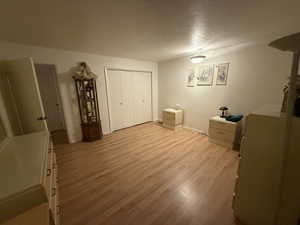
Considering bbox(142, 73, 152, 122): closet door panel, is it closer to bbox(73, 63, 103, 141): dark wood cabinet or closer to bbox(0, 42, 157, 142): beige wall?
bbox(0, 42, 157, 142): beige wall

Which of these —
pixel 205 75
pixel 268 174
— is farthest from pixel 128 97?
pixel 268 174

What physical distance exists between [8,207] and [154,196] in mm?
1429

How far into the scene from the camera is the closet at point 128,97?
3.89 metres

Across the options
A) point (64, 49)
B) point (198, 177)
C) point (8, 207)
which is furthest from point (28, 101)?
point (198, 177)

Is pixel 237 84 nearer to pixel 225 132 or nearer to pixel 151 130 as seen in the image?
pixel 225 132

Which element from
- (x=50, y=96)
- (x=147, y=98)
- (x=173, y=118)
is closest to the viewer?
(x=173, y=118)

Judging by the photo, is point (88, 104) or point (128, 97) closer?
point (88, 104)

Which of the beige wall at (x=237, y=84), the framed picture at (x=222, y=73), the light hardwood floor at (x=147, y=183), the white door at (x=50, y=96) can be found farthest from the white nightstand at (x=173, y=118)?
the white door at (x=50, y=96)

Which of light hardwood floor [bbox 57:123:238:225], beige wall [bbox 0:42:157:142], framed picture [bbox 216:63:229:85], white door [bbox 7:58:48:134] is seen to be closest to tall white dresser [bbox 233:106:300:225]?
light hardwood floor [bbox 57:123:238:225]

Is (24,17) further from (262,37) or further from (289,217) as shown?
(262,37)

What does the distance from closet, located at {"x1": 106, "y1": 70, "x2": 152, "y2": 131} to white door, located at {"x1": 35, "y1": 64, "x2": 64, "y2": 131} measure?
1.72 meters

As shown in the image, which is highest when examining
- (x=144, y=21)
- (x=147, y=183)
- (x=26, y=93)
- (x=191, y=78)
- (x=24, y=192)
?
(x=144, y=21)

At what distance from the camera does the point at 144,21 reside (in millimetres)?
1637

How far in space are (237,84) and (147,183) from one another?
2.96 m
